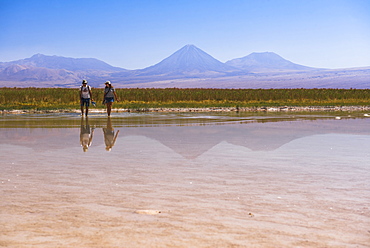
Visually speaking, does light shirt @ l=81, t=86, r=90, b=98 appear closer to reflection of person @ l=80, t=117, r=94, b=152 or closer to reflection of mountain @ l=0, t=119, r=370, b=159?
reflection of mountain @ l=0, t=119, r=370, b=159

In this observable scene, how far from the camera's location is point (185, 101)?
47906 mm

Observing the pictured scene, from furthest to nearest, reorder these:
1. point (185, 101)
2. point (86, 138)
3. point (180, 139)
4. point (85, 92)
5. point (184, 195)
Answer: point (185, 101)
point (85, 92)
point (86, 138)
point (180, 139)
point (184, 195)

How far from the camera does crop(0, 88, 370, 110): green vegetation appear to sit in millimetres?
40781

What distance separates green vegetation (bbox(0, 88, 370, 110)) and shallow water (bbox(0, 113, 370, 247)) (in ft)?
82.5

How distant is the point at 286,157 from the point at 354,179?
9.49ft

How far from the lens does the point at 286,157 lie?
11273mm

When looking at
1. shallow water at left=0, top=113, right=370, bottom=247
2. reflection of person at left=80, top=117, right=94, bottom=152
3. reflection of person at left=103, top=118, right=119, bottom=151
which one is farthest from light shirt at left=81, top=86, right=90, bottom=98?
shallow water at left=0, top=113, right=370, bottom=247

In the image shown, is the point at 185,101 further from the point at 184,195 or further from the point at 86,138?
the point at 184,195

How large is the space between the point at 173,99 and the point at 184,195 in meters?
41.0

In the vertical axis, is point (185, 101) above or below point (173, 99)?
below

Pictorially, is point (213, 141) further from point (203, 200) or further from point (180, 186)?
point (203, 200)

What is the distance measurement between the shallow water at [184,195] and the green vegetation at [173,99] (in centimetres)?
2516

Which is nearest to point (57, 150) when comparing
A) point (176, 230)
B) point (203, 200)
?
point (203, 200)

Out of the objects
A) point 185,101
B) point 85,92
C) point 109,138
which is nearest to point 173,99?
point 185,101
